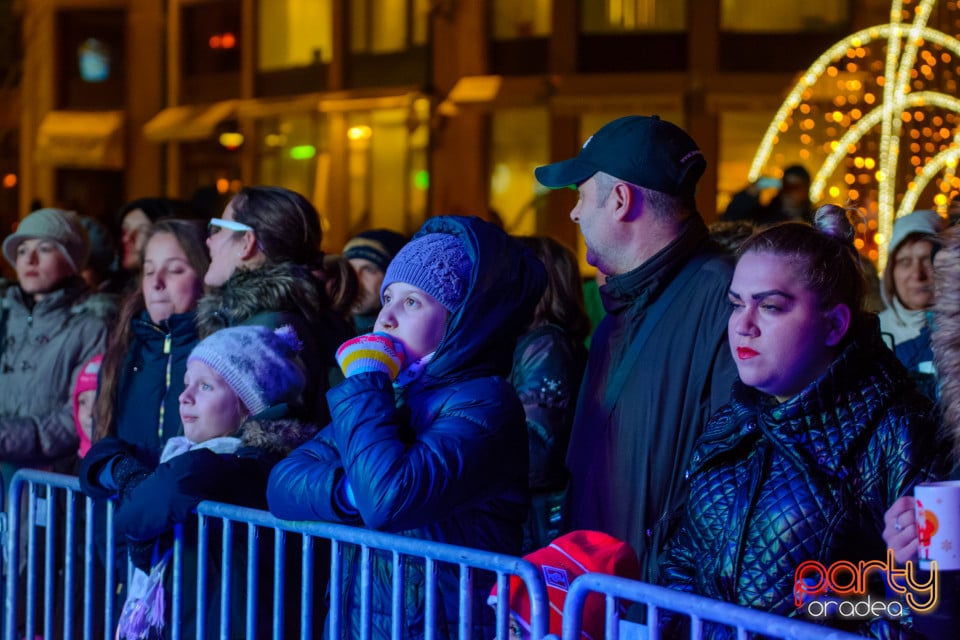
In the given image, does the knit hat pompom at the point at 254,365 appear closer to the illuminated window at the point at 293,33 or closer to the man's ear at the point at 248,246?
the man's ear at the point at 248,246

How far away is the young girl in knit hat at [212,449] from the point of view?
4.00 metres

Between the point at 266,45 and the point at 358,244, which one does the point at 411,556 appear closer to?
the point at 358,244

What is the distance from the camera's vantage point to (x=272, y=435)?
4238 millimetres

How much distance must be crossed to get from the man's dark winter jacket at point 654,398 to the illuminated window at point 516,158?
17.5m

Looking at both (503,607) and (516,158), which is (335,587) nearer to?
(503,607)

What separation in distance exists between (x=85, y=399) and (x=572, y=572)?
11.8 feet

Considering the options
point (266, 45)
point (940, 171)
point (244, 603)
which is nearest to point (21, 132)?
point (266, 45)

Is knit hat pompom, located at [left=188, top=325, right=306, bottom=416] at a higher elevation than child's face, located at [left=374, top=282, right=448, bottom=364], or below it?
below

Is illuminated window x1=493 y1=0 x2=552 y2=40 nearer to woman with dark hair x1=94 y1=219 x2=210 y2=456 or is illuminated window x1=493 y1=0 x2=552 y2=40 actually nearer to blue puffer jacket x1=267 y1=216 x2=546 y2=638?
woman with dark hair x1=94 y1=219 x2=210 y2=456

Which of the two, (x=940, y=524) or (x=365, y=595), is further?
(x=365, y=595)

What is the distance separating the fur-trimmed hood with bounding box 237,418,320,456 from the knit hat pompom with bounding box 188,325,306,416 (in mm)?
131

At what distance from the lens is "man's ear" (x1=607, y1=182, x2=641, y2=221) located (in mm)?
3977

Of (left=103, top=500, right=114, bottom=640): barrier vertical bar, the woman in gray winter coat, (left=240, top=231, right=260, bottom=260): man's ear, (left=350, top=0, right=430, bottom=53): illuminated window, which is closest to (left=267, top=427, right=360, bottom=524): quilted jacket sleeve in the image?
(left=103, top=500, right=114, bottom=640): barrier vertical bar

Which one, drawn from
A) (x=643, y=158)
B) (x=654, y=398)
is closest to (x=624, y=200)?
(x=643, y=158)
